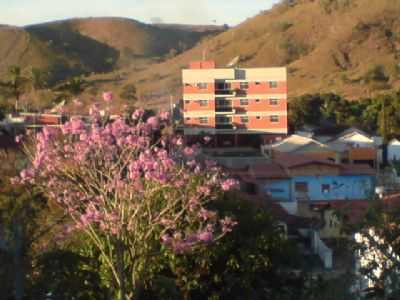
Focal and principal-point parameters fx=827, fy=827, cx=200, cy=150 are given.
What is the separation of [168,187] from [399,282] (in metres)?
4.36

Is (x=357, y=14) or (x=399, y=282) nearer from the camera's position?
(x=399, y=282)

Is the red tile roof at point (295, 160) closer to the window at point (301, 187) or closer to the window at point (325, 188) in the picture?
the window at point (301, 187)

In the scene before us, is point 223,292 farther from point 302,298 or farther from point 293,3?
point 293,3

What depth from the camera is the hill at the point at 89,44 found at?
76812 mm

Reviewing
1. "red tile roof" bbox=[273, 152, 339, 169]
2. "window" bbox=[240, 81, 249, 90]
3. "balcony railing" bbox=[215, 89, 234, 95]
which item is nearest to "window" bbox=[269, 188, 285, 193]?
"red tile roof" bbox=[273, 152, 339, 169]

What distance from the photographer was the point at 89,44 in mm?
93562

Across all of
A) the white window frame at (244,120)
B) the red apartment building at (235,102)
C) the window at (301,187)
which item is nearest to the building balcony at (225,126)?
the red apartment building at (235,102)

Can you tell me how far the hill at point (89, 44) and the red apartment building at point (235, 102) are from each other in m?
38.1

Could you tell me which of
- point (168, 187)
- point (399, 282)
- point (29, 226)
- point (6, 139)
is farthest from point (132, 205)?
point (6, 139)

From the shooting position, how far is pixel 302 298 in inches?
299

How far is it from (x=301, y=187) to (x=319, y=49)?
44.0 meters

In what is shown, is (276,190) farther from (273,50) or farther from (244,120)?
(273,50)

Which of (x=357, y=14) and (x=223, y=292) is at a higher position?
(x=357, y=14)

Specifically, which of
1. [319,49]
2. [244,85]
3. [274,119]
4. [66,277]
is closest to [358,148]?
[274,119]
